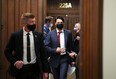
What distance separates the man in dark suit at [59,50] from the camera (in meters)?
4.26

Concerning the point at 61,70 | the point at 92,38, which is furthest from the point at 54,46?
the point at 92,38

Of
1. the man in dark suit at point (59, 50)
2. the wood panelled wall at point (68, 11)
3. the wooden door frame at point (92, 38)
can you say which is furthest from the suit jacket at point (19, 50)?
the wood panelled wall at point (68, 11)

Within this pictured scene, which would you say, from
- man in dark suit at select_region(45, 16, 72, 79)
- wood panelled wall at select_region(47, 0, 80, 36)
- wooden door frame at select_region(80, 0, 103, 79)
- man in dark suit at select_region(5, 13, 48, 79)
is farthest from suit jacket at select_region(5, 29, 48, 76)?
wood panelled wall at select_region(47, 0, 80, 36)

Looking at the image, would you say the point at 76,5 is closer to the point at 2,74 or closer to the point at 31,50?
the point at 2,74

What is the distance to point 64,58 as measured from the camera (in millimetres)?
4320

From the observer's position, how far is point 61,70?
4254 mm

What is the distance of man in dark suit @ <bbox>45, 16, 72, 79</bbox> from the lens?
14.0 ft

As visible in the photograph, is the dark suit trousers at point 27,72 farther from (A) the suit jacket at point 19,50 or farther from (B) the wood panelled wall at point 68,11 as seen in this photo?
(B) the wood panelled wall at point 68,11

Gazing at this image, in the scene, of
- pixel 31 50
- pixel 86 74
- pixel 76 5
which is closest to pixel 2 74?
pixel 31 50

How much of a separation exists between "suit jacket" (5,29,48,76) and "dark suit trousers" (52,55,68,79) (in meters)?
0.83

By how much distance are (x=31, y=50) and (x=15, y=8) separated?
80.3 inches

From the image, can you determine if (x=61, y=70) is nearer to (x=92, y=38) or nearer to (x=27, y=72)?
(x=27, y=72)

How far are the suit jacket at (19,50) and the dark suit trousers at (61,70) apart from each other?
83 centimetres

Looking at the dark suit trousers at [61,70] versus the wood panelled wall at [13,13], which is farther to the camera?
the wood panelled wall at [13,13]
